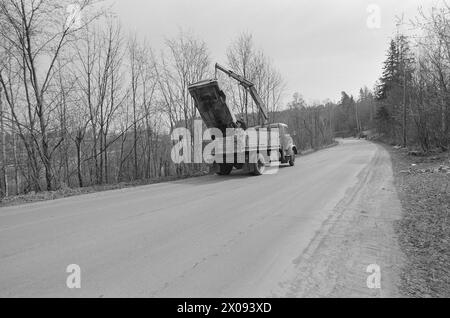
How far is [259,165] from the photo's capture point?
15.7 meters

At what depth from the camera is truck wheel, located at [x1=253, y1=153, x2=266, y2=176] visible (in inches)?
601

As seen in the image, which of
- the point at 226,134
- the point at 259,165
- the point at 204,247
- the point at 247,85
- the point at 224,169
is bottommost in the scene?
the point at 204,247

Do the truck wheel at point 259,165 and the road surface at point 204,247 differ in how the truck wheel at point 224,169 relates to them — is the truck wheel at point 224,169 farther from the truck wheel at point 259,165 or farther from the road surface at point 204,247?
the road surface at point 204,247

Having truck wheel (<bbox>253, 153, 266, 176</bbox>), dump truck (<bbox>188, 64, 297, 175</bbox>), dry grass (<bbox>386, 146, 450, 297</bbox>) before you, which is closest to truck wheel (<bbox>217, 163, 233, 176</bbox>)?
dump truck (<bbox>188, 64, 297, 175</bbox>)

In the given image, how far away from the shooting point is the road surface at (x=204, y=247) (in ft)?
11.6

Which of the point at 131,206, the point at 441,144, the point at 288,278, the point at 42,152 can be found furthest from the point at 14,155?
the point at 441,144

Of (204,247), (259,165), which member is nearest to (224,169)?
(259,165)

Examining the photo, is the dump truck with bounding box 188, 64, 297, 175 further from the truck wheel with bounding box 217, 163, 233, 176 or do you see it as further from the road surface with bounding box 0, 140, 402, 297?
the road surface with bounding box 0, 140, 402, 297

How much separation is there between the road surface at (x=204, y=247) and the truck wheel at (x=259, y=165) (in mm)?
6286

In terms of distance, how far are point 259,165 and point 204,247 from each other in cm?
1106

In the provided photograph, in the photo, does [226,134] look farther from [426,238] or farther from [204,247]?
[426,238]

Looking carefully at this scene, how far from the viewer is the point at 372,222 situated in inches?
253

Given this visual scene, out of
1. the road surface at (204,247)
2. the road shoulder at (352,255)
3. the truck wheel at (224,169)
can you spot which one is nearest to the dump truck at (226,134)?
the truck wheel at (224,169)

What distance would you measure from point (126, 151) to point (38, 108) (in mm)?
15478
